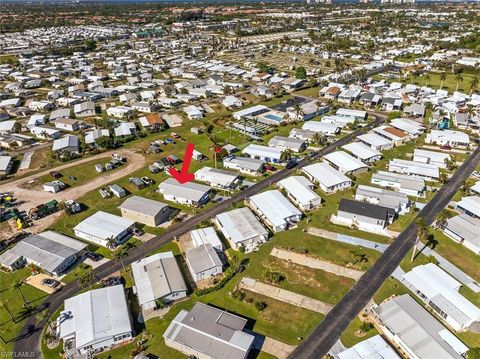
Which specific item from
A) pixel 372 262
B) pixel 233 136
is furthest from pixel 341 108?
pixel 372 262

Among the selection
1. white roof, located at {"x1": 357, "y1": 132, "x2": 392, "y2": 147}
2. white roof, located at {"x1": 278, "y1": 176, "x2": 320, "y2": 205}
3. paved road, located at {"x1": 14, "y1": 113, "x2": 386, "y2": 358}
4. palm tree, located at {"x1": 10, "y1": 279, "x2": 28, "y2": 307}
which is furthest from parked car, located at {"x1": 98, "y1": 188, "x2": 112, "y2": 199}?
white roof, located at {"x1": 357, "y1": 132, "x2": 392, "y2": 147}

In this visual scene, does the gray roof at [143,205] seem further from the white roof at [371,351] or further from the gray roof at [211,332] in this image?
the white roof at [371,351]

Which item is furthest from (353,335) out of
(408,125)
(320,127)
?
(408,125)

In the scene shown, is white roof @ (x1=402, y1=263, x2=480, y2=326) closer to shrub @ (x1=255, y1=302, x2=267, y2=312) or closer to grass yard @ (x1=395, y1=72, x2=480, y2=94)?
shrub @ (x1=255, y1=302, x2=267, y2=312)

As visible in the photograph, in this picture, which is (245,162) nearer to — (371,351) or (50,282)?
(50,282)

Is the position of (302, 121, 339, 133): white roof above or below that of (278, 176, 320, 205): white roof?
above

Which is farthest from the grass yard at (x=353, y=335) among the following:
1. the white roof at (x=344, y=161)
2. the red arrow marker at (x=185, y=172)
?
the red arrow marker at (x=185, y=172)
